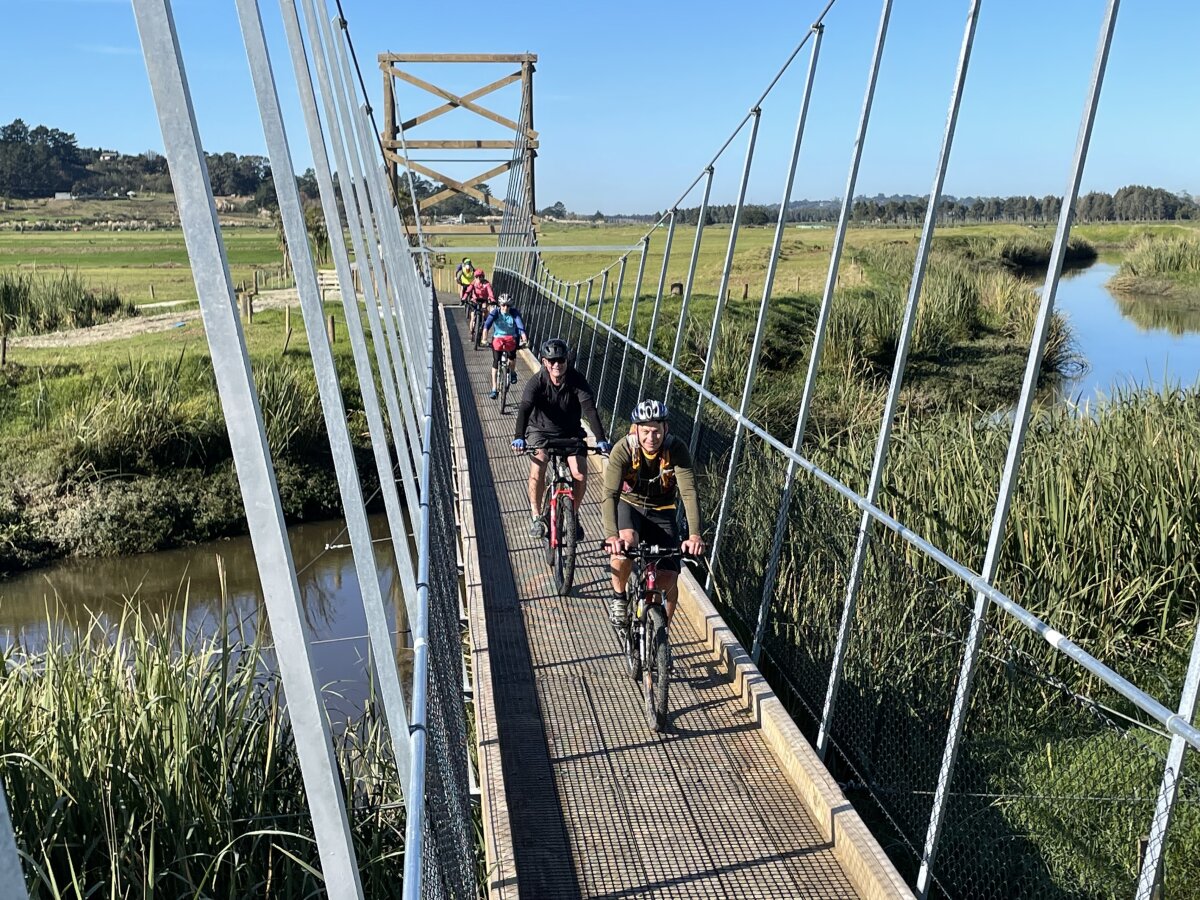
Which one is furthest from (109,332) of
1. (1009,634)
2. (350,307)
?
(350,307)

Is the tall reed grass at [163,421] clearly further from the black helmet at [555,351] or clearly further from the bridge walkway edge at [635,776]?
the bridge walkway edge at [635,776]

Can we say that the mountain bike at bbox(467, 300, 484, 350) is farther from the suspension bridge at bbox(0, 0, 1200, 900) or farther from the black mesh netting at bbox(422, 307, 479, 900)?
the black mesh netting at bbox(422, 307, 479, 900)

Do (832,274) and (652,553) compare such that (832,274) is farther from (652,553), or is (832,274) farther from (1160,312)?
(1160,312)

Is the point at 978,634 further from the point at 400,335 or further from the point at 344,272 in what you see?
the point at 400,335

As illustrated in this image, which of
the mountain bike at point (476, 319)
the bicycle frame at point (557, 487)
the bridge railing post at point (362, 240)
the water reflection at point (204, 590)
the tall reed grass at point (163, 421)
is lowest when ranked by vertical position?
the water reflection at point (204, 590)

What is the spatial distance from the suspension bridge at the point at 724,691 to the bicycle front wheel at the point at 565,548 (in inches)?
6.2

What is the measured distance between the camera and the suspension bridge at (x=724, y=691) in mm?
2807

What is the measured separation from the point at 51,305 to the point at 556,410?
82.4 feet

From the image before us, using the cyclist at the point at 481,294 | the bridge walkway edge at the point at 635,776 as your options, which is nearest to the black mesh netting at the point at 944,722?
the bridge walkway edge at the point at 635,776

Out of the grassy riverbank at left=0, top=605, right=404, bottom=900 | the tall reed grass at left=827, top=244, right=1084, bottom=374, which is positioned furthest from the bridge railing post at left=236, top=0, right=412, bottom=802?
the tall reed grass at left=827, top=244, right=1084, bottom=374

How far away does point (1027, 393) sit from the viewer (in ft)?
13.0

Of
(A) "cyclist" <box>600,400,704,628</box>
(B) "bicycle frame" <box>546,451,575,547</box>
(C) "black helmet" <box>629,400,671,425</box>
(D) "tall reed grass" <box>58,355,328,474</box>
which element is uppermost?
(C) "black helmet" <box>629,400,671,425</box>

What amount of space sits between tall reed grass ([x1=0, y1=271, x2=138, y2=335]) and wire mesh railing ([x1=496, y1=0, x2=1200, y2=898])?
23163mm

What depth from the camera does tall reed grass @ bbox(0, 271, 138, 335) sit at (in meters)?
27.6
